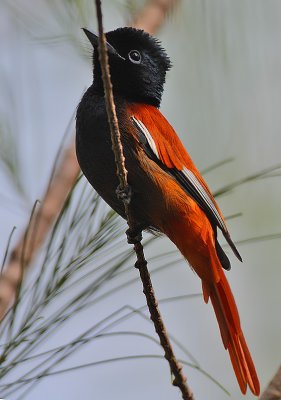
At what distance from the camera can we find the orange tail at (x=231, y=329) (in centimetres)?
239

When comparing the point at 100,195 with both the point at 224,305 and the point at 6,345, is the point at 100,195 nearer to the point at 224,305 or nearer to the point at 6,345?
the point at 224,305

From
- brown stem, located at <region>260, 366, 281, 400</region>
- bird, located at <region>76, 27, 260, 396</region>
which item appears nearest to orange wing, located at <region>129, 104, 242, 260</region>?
bird, located at <region>76, 27, 260, 396</region>

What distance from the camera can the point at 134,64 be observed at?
286 cm

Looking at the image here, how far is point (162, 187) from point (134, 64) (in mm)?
610

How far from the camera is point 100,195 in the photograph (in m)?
2.59

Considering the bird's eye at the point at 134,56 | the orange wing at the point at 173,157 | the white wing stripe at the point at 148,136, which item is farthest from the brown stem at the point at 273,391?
the bird's eye at the point at 134,56

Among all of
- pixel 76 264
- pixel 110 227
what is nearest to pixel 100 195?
pixel 110 227

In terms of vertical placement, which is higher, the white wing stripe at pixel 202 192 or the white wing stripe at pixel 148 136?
the white wing stripe at pixel 148 136

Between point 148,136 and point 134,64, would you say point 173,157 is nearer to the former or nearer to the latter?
point 148,136

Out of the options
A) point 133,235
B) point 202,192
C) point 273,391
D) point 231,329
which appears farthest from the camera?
point 202,192

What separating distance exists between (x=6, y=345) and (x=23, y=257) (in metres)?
0.24

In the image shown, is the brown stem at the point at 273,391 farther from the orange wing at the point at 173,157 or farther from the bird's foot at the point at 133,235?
the orange wing at the point at 173,157

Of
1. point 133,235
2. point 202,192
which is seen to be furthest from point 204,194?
point 133,235

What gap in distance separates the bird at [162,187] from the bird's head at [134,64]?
18 mm
